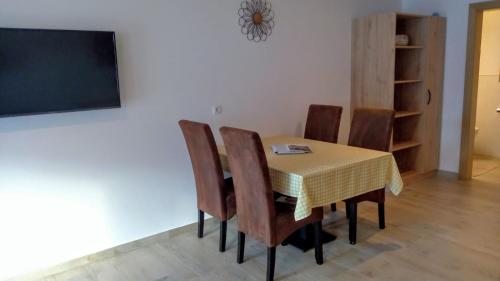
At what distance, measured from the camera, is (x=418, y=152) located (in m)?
4.73

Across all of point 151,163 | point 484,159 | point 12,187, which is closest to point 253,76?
point 151,163

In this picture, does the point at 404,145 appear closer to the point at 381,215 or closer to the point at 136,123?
the point at 381,215

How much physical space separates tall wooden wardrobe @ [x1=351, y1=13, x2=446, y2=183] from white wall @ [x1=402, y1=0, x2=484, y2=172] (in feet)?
0.24

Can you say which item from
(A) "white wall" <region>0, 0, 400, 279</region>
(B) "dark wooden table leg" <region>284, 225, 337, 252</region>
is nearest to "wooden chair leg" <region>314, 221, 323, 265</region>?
(B) "dark wooden table leg" <region>284, 225, 337, 252</region>

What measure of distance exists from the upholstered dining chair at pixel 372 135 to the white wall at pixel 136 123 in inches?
29.2

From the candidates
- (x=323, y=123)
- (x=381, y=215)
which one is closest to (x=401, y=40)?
(x=323, y=123)

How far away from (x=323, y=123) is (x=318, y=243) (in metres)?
1.36

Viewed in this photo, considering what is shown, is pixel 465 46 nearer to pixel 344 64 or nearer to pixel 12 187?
pixel 344 64

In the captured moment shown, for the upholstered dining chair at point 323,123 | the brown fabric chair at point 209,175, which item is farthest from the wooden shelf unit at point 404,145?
the brown fabric chair at point 209,175

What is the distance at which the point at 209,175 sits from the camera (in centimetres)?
291

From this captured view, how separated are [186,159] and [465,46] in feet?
11.0

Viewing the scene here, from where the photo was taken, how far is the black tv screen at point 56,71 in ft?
7.79

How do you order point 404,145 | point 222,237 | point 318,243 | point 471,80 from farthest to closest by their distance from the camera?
point 404,145 < point 471,80 < point 222,237 < point 318,243

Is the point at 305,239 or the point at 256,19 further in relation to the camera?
the point at 256,19
